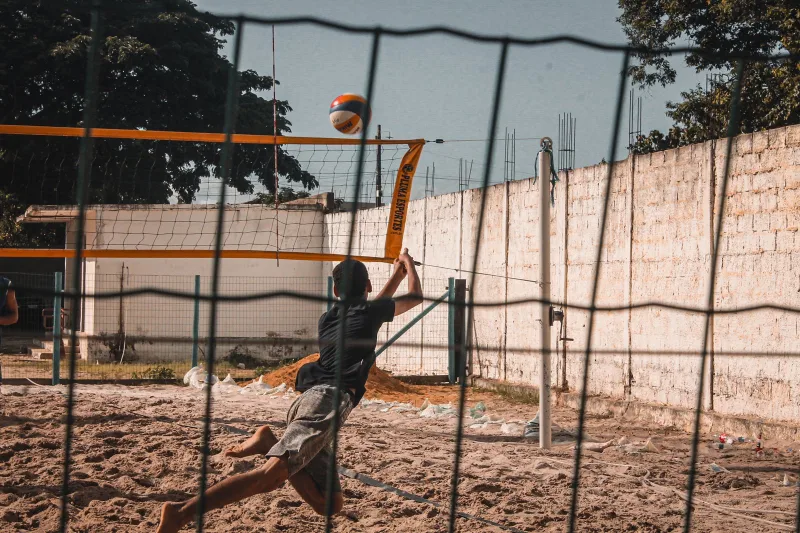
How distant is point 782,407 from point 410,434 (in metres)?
2.81

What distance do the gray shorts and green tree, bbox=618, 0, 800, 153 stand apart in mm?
8493

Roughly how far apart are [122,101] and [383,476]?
10.9 metres

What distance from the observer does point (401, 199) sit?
26.5 feet

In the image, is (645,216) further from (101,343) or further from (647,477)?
(101,343)

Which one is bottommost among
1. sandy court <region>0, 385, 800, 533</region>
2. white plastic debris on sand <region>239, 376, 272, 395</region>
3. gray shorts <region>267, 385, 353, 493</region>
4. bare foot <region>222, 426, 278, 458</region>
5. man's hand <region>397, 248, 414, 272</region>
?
white plastic debris on sand <region>239, 376, 272, 395</region>

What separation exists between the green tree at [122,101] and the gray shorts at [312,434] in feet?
29.7

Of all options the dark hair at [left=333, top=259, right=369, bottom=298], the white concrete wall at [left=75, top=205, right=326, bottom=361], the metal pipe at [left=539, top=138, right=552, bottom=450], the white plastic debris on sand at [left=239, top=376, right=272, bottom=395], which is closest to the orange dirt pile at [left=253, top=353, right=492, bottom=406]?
the white plastic debris on sand at [left=239, top=376, right=272, bottom=395]

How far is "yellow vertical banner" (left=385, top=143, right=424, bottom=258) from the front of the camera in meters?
7.88

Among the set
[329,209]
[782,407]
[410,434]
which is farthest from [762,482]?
[329,209]

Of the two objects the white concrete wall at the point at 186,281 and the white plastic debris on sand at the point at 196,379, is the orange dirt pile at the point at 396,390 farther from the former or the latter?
the white concrete wall at the point at 186,281

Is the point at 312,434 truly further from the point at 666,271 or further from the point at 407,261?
the point at 666,271

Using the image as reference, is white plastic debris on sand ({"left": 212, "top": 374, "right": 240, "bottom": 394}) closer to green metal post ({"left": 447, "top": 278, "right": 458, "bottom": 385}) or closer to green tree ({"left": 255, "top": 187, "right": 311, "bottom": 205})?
green metal post ({"left": 447, "top": 278, "right": 458, "bottom": 385})

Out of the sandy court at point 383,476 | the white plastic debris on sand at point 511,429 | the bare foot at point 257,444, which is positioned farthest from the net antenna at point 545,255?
the bare foot at point 257,444

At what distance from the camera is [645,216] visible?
8266 millimetres
